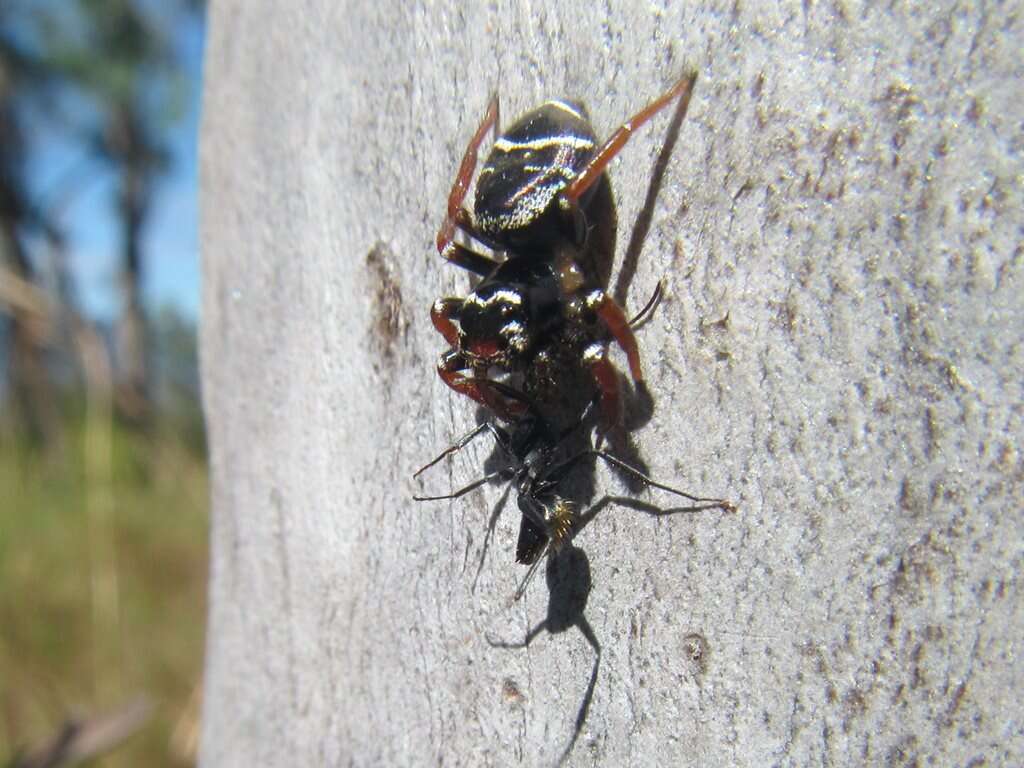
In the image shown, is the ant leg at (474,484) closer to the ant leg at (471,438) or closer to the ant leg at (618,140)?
the ant leg at (471,438)

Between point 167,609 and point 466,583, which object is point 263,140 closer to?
point 466,583

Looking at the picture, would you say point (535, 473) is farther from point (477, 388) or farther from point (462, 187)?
point (462, 187)

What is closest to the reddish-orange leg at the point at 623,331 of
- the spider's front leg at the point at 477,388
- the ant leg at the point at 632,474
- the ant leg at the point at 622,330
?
the ant leg at the point at 622,330

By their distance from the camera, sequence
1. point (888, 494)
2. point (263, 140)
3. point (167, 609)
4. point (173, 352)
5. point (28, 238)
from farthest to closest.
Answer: point (173, 352)
point (28, 238)
point (167, 609)
point (263, 140)
point (888, 494)

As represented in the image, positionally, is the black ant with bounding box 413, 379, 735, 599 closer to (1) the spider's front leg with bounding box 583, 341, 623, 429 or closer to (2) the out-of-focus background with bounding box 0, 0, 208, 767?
(1) the spider's front leg with bounding box 583, 341, 623, 429

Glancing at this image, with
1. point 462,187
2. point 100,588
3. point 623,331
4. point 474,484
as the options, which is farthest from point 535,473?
point 100,588

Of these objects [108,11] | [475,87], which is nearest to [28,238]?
[108,11]

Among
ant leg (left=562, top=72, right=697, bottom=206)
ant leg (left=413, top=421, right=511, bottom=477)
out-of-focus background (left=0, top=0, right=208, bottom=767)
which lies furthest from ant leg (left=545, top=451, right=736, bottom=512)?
out-of-focus background (left=0, top=0, right=208, bottom=767)
